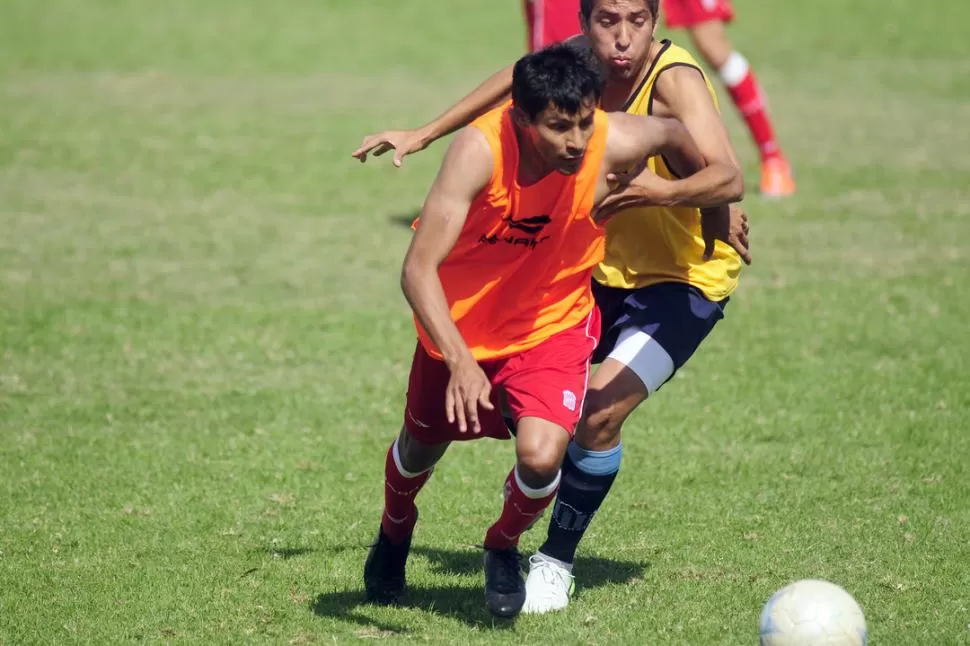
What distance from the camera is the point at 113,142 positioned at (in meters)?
14.5

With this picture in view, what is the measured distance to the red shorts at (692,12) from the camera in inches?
492

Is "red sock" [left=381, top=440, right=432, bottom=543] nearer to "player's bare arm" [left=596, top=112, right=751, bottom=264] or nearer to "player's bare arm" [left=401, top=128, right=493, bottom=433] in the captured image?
"player's bare arm" [left=401, top=128, right=493, bottom=433]

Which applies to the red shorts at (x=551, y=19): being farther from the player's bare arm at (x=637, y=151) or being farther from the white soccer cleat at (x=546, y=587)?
the white soccer cleat at (x=546, y=587)

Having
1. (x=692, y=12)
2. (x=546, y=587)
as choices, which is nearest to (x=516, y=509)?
(x=546, y=587)

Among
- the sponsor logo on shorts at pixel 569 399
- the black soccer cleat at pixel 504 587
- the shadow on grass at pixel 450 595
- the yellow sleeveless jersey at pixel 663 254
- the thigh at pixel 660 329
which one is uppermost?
the yellow sleeveless jersey at pixel 663 254

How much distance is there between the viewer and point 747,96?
12781mm

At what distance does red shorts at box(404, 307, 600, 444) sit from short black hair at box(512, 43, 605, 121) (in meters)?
0.90

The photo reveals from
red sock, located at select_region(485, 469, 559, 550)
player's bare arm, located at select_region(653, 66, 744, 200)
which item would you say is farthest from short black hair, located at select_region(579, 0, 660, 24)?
red sock, located at select_region(485, 469, 559, 550)

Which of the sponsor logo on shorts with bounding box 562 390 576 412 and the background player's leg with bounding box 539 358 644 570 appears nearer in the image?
the sponsor logo on shorts with bounding box 562 390 576 412

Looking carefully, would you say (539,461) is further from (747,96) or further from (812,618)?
(747,96)

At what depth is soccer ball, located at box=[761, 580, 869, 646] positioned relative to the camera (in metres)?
4.45

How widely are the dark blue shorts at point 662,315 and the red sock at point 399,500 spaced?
3.00ft

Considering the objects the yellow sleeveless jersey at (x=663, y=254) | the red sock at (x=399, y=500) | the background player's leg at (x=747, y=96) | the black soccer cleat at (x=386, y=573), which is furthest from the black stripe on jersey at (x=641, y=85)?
the background player's leg at (x=747, y=96)

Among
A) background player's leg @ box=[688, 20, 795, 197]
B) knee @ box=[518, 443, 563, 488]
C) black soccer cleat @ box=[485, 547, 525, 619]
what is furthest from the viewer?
background player's leg @ box=[688, 20, 795, 197]
